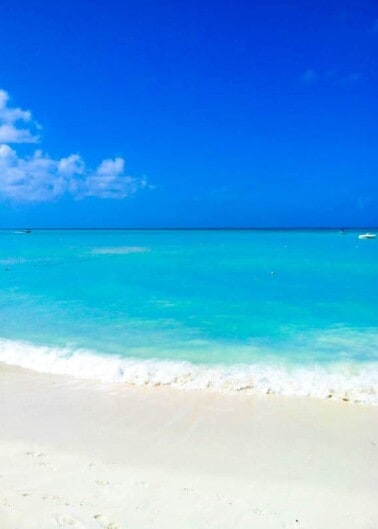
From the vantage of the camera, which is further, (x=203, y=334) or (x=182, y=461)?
(x=203, y=334)

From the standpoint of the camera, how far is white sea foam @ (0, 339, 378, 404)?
7.57 metres

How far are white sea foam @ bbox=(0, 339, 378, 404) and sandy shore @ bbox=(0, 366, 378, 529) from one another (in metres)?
0.39

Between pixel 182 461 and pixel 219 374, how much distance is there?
3.13 m

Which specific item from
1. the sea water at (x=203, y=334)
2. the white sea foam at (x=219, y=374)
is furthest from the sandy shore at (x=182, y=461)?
the sea water at (x=203, y=334)

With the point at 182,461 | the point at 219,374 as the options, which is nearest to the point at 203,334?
the point at 219,374

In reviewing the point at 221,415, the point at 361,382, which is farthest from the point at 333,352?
the point at 221,415

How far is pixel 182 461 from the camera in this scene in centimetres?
510

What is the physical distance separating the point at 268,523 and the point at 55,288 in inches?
649

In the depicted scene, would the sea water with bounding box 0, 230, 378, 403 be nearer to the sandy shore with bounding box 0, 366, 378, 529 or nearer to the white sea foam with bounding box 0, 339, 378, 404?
the white sea foam with bounding box 0, 339, 378, 404

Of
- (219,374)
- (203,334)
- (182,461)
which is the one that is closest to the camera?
(182,461)

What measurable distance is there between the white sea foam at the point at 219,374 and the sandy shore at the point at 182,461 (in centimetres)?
39

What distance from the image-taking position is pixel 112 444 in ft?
18.0

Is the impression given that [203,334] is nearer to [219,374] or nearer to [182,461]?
[219,374]

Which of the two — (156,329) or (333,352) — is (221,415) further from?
(156,329)
